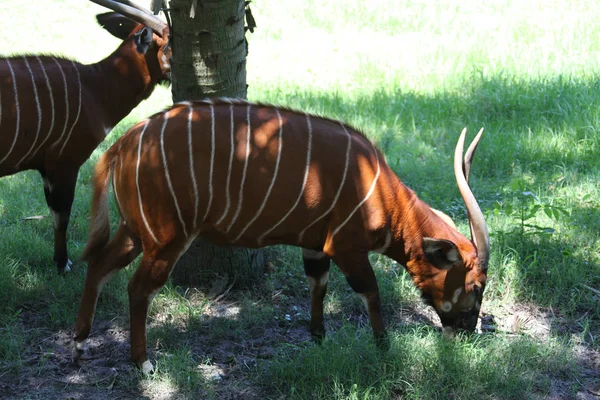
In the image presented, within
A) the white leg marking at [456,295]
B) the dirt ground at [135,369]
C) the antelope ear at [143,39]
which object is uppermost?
the antelope ear at [143,39]

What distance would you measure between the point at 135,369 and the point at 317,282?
1167 mm

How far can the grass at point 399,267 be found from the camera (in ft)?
13.8

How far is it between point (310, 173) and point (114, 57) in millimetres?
2274

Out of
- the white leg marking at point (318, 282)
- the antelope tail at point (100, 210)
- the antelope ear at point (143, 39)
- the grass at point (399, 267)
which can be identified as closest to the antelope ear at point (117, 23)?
the antelope ear at point (143, 39)

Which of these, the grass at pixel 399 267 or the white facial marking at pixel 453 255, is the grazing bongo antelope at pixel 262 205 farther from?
the grass at pixel 399 267

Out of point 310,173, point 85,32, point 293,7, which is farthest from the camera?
point 293,7

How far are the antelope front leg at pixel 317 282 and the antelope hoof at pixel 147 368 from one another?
0.99 metres

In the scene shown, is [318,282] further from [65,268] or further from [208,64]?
[65,268]

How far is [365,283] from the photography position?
4281mm

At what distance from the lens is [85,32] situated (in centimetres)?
1134

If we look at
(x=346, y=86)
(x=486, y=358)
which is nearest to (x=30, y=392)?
(x=486, y=358)

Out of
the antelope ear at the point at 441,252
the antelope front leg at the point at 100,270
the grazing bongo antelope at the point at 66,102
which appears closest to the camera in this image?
the antelope ear at the point at 441,252

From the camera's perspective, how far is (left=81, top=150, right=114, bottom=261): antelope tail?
426 cm

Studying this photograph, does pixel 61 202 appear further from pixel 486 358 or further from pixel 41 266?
pixel 486 358
